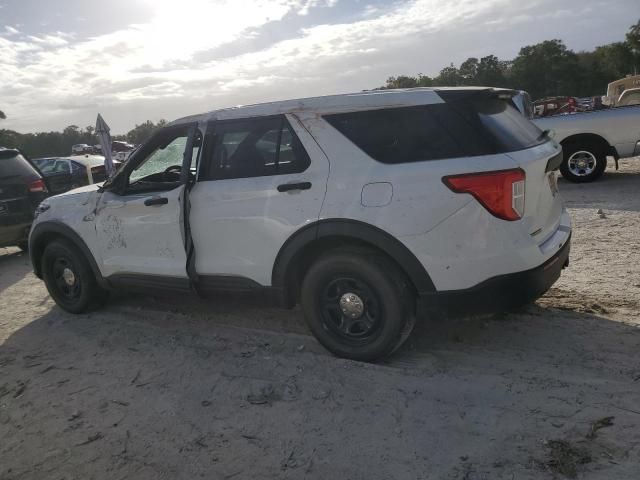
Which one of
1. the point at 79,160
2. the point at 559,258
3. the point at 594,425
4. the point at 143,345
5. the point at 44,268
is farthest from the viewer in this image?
the point at 79,160

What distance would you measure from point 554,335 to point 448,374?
0.95m

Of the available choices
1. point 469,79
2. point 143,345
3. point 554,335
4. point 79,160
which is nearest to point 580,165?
point 554,335

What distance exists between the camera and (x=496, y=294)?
329 cm

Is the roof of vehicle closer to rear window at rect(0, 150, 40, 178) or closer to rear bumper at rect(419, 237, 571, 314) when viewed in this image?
rear bumper at rect(419, 237, 571, 314)

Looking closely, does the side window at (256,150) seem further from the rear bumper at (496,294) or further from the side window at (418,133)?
the rear bumper at (496,294)

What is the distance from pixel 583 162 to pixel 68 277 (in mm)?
9257

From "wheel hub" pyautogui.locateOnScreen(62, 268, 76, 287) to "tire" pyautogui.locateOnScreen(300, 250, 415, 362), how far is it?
→ 275 cm

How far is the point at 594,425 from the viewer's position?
2816 mm

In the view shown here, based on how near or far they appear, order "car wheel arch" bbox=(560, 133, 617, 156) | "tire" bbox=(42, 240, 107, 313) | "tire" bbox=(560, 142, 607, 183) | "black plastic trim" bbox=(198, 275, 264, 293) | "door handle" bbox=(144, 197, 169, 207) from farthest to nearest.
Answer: "tire" bbox=(560, 142, 607, 183), "car wheel arch" bbox=(560, 133, 617, 156), "tire" bbox=(42, 240, 107, 313), "door handle" bbox=(144, 197, 169, 207), "black plastic trim" bbox=(198, 275, 264, 293)

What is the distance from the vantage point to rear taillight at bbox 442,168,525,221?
3.13 m

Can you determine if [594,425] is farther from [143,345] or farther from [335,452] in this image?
[143,345]

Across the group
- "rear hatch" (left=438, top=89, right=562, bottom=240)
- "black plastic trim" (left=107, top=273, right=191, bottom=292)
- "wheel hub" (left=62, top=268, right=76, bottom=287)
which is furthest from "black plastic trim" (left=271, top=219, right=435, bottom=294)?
"wheel hub" (left=62, top=268, right=76, bottom=287)

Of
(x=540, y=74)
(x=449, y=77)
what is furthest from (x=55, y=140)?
(x=540, y=74)

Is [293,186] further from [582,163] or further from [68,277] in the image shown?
[582,163]
